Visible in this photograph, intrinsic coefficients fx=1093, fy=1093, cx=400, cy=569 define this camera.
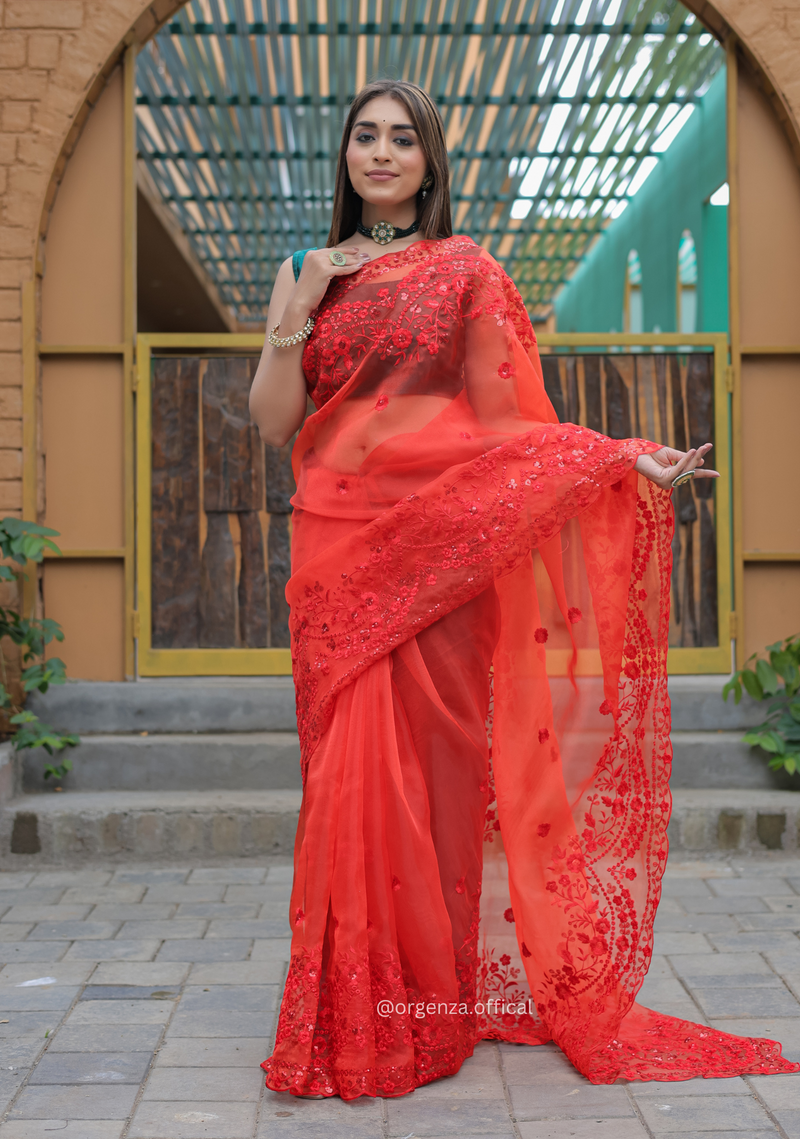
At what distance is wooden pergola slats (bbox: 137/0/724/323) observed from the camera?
5.17m

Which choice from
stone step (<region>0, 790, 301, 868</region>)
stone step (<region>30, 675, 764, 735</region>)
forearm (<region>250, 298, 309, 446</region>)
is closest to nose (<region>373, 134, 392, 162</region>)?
forearm (<region>250, 298, 309, 446</region>)

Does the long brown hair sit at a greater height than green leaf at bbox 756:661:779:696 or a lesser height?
greater

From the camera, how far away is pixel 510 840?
87.4 inches

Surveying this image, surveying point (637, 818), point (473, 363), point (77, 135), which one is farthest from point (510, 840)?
point (77, 135)

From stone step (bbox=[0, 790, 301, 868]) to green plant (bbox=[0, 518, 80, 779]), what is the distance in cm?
26

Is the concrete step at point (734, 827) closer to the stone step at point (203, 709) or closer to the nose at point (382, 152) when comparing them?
the stone step at point (203, 709)

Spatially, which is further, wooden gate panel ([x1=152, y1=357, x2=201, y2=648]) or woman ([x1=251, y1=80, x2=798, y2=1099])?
wooden gate panel ([x1=152, y1=357, x2=201, y2=648])

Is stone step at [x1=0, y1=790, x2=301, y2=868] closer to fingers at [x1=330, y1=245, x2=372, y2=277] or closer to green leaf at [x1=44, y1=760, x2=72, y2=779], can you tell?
green leaf at [x1=44, y1=760, x2=72, y2=779]

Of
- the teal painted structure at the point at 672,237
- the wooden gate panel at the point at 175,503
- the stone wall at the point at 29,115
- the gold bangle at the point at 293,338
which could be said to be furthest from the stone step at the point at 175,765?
the teal painted structure at the point at 672,237

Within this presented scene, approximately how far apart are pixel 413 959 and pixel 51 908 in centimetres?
158

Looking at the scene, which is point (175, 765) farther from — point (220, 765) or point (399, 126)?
point (399, 126)

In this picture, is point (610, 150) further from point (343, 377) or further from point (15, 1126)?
point (15, 1126)

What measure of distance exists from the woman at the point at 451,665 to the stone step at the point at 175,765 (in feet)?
5.72

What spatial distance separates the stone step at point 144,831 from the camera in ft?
12.0
